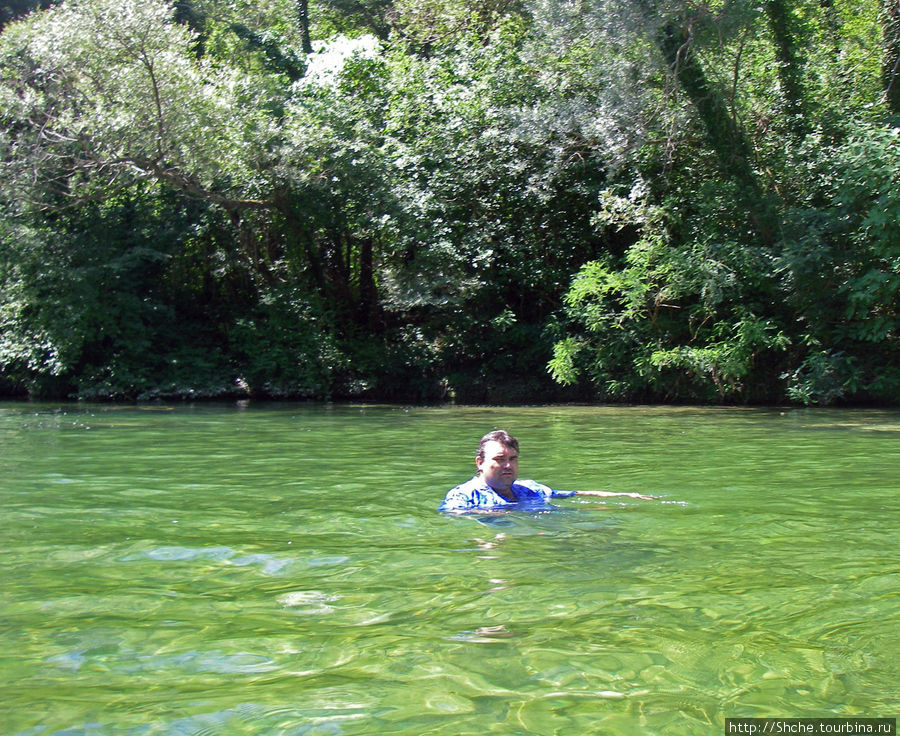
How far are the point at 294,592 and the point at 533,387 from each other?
18226 mm

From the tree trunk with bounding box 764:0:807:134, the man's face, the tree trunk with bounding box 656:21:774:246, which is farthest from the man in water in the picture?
the tree trunk with bounding box 764:0:807:134

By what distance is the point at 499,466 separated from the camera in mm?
7547

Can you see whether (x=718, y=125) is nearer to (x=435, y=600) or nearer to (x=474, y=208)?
Answer: (x=474, y=208)

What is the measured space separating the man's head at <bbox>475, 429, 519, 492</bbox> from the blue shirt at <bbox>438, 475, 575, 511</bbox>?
0.08 metres

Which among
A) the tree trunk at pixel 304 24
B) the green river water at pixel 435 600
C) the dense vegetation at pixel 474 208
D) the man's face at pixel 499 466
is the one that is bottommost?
the green river water at pixel 435 600

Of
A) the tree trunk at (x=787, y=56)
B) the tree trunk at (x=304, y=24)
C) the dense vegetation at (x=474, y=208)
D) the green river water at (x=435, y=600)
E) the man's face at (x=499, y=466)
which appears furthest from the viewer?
the tree trunk at (x=304, y=24)

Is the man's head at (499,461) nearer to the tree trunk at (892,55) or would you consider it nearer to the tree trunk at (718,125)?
the tree trunk at (718,125)

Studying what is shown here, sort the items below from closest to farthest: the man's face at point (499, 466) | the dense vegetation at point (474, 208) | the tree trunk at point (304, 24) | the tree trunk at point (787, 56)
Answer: the man's face at point (499, 466) < the dense vegetation at point (474, 208) < the tree trunk at point (787, 56) < the tree trunk at point (304, 24)

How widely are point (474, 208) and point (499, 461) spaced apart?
17.7 metres

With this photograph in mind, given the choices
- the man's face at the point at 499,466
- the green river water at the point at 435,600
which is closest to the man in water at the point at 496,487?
the man's face at the point at 499,466

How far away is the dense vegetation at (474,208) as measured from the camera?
20.3 metres

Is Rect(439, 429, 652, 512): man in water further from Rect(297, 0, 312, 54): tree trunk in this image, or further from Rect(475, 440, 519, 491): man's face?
Rect(297, 0, 312, 54): tree trunk

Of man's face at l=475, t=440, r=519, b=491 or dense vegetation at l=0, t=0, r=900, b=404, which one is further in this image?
dense vegetation at l=0, t=0, r=900, b=404

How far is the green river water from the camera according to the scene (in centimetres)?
357
